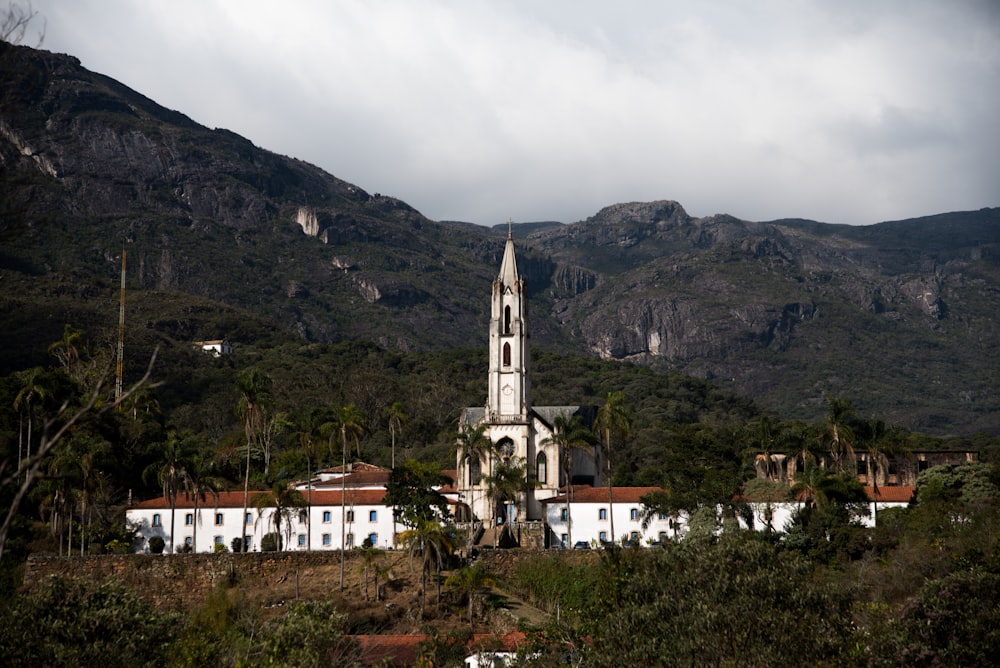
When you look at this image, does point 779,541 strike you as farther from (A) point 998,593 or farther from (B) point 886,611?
(A) point 998,593

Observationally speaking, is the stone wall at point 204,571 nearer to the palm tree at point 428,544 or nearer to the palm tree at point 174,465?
the palm tree at point 174,465

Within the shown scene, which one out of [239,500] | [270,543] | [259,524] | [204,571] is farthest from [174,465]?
[270,543]

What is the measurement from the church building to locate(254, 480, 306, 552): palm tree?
11127 mm

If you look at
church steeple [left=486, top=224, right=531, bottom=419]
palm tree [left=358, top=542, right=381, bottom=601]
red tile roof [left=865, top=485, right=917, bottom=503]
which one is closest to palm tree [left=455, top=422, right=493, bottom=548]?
church steeple [left=486, top=224, right=531, bottom=419]

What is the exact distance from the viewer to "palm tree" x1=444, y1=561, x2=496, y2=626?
5638 cm

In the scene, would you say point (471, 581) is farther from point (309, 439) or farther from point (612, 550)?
point (309, 439)

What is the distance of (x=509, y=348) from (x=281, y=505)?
23405mm

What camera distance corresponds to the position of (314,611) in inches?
1502

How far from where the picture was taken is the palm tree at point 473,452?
230 ft

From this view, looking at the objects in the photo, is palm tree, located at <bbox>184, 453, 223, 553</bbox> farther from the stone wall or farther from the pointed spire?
the pointed spire

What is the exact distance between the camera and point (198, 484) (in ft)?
213

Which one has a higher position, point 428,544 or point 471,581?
point 428,544

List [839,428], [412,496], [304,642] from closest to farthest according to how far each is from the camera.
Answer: [304,642]
[412,496]
[839,428]

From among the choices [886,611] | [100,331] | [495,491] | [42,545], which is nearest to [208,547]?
[42,545]
